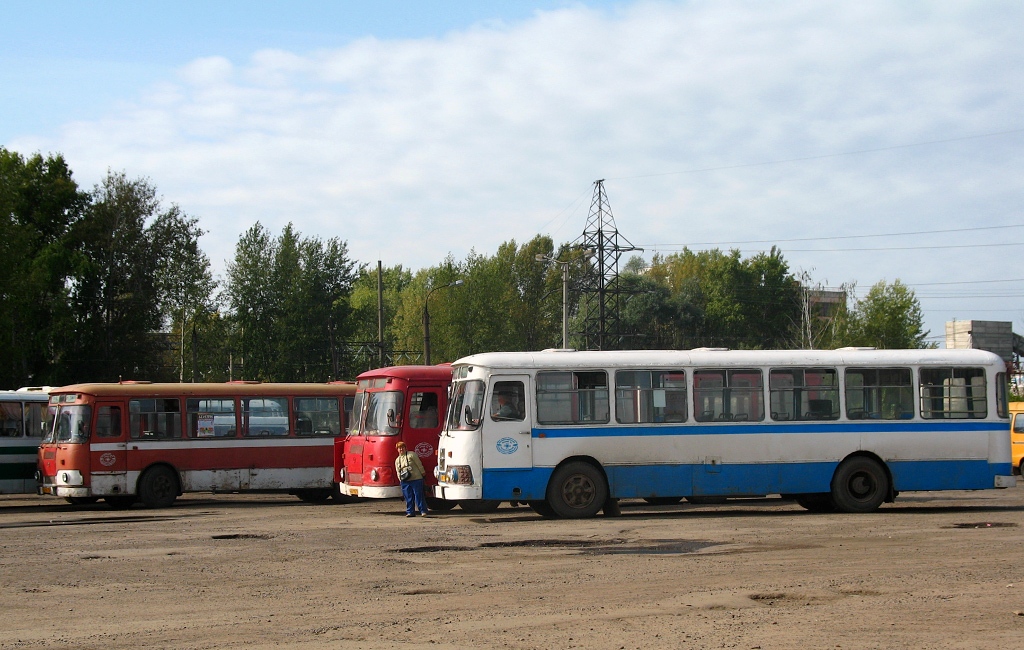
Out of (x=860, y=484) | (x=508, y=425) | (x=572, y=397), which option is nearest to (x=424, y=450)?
(x=508, y=425)

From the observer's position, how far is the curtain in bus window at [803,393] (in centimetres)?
2108

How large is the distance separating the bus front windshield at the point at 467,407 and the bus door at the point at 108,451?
8944 millimetres

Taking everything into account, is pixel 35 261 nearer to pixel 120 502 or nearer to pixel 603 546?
pixel 120 502

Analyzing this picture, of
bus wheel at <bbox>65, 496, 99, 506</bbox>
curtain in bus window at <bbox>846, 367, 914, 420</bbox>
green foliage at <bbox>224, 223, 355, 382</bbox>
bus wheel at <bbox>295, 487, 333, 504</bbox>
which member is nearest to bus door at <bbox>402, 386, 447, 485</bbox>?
bus wheel at <bbox>295, 487, 333, 504</bbox>

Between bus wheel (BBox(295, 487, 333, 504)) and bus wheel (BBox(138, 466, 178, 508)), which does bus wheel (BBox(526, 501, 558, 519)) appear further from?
bus wheel (BBox(138, 466, 178, 508))

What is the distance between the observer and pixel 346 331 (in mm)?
79438

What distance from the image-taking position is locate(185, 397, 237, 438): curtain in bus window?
88.1ft

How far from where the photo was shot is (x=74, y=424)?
84.6ft

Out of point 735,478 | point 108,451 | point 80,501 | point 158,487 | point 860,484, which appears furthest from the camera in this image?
point 80,501

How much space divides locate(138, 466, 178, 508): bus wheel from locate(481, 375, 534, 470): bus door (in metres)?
9.61

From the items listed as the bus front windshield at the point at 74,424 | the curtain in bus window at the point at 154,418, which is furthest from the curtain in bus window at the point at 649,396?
the bus front windshield at the point at 74,424

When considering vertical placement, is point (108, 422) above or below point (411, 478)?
above

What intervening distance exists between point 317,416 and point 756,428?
11367 millimetres

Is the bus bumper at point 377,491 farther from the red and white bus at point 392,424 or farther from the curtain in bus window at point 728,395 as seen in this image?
the curtain in bus window at point 728,395
